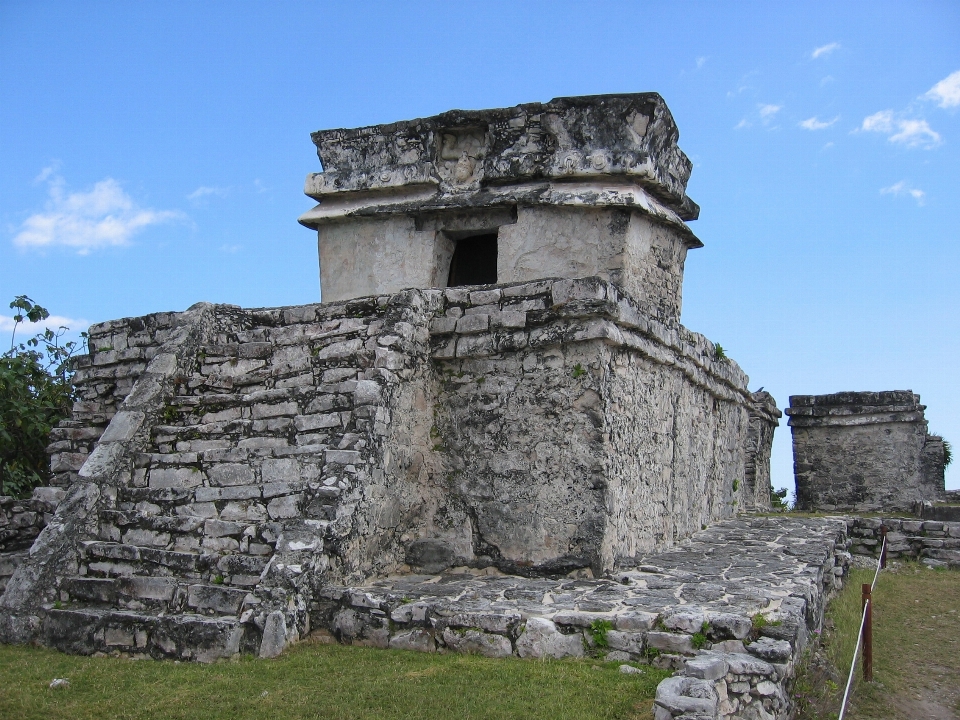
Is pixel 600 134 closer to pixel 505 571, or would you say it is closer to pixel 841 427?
pixel 505 571

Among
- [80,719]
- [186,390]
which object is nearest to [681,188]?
[186,390]

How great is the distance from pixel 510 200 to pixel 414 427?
3.22 m

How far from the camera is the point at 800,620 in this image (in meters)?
5.31

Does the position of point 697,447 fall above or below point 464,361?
below

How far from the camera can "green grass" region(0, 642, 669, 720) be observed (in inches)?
179

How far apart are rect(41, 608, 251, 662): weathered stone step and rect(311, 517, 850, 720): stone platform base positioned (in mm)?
568

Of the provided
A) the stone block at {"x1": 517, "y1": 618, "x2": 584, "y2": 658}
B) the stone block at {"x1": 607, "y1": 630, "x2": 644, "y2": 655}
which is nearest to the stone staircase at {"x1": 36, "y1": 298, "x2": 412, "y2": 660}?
the stone block at {"x1": 517, "y1": 618, "x2": 584, "y2": 658}

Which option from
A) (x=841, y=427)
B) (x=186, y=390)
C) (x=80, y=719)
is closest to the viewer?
(x=80, y=719)

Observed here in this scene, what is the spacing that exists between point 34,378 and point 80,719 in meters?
7.81

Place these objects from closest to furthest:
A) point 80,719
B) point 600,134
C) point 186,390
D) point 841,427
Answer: point 80,719 → point 186,390 → point 600,134 → point 841,427

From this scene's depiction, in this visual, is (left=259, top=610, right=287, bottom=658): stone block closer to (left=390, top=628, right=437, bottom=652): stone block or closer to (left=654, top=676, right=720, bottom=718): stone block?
(left=390, top=628, right=437, bottom=652): stone block

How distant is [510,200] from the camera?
30.5 feet

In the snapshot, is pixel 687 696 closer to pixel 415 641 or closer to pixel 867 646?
pixel 415 641

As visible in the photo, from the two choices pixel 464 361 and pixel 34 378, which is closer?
pixel 464 361
